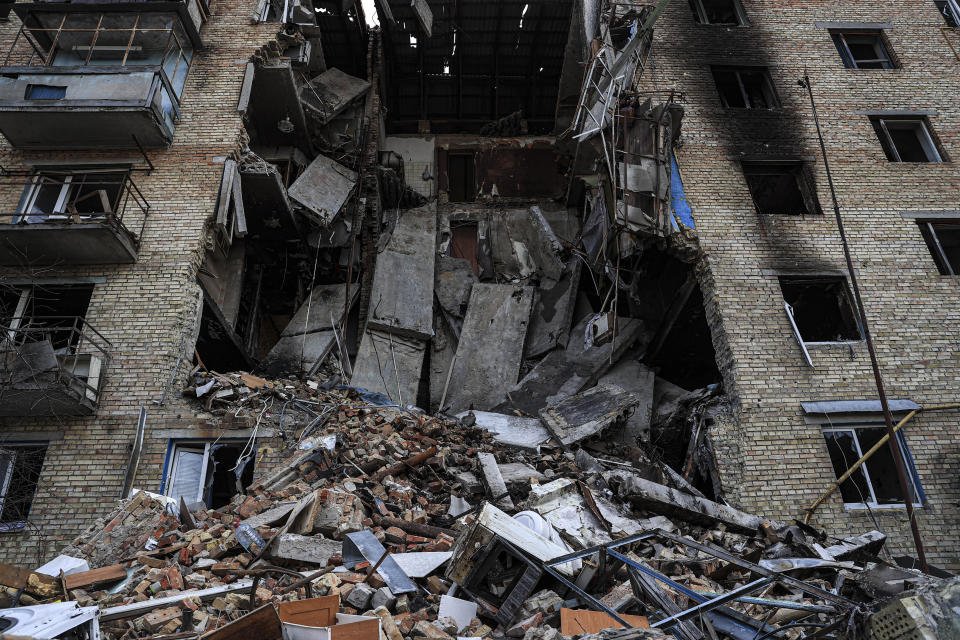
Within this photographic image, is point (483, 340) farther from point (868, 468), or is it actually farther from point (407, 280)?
point (868, 468)

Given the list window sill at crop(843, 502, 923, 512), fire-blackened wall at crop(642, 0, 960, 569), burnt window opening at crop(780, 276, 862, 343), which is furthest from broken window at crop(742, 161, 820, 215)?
window sill at crop(843, 502, 923, 512)

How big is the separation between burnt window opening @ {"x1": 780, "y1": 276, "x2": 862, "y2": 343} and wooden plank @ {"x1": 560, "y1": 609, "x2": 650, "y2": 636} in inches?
268

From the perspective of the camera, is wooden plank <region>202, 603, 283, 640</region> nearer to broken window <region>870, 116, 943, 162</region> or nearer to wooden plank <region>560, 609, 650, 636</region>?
wooden plank <region>560, 609, 650, 636</region>

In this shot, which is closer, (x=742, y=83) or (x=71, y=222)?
(x=71, y=222)

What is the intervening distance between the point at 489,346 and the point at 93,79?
8648 mm

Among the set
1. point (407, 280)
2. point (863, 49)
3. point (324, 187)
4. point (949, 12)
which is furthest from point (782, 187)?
point (324, 187)

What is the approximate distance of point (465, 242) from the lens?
15.7 m

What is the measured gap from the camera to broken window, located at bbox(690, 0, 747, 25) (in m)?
12.7

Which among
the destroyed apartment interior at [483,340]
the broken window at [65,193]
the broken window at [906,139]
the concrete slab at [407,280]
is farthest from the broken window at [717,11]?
the broken window at [65,193]

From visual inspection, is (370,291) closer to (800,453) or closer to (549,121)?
(549,121)

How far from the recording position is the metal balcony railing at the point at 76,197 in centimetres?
934

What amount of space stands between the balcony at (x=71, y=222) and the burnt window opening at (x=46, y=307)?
0.46m

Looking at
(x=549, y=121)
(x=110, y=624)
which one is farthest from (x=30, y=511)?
(x=549, y=121)

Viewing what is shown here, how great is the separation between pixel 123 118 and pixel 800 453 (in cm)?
1210
